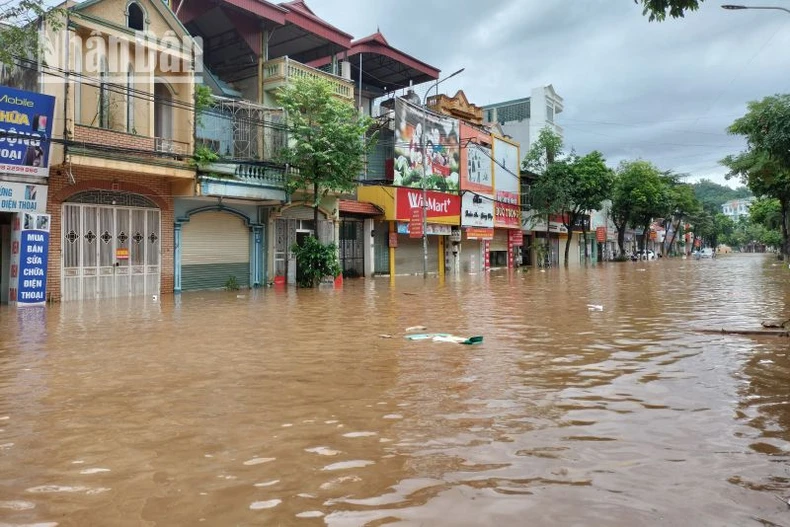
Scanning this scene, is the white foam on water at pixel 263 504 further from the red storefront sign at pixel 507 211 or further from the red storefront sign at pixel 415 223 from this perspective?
the red storefront sign at pixel 507 211

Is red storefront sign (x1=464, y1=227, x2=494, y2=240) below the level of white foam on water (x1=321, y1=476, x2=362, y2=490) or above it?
above

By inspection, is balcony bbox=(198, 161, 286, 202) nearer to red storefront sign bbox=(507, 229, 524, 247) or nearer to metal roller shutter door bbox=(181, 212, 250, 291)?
metal roller shutter door bbox=(181, 212, 250, 291)

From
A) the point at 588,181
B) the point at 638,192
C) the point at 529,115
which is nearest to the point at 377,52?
the point at 588,181

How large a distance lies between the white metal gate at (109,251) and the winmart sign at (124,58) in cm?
399

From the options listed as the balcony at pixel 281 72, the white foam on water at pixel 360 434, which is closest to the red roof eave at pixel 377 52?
the balcony at pixel 281 72

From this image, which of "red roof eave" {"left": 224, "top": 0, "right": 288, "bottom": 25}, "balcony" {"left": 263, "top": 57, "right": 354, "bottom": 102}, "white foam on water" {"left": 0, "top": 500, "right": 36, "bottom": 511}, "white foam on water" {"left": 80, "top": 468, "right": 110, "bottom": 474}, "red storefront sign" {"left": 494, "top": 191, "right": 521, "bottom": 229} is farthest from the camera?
"red storefront sign" {"left": 494, "top": 191, "right": 521, "bottom": 229}

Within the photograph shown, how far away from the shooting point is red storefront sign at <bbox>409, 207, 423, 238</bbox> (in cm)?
3102

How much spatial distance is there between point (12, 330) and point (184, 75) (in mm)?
11676

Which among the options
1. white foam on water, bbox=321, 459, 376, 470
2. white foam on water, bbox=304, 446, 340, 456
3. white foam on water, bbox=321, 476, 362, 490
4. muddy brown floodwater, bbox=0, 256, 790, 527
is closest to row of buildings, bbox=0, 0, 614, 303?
muddy brown floodwater, bbox=0, 256, 790, 527

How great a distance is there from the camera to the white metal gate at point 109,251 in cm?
1723

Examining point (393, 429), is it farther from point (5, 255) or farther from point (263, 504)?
point (5, 255)

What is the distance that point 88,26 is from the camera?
16.7 meters

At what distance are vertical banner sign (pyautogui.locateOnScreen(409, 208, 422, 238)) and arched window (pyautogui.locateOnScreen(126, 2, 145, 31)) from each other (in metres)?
16.2

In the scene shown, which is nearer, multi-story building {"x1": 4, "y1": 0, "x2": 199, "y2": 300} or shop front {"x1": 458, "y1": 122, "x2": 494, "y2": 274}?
multi-story building {"x1": 4, "y1": 0, "x2": 199, "y2": 300}
